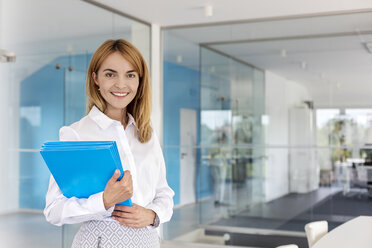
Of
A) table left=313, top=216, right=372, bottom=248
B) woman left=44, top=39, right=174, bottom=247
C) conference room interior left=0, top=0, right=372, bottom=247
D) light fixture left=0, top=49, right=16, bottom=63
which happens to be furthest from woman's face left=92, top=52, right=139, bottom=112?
conference room interior left=0, top=0, right=372, bottom=247

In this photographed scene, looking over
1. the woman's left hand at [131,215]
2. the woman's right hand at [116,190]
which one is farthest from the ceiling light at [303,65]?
the woman's right hand at [116,190]

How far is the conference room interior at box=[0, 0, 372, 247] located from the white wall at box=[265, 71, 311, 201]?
0.01m

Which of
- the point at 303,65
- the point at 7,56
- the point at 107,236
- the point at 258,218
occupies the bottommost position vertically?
the point at 258,218

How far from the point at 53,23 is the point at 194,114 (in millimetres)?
2159

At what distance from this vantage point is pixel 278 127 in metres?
5.40

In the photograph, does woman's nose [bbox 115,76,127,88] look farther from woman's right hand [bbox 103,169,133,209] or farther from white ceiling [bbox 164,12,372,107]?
white ceiling [bbox 164,12,372,107]

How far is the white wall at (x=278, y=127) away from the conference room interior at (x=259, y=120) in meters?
0.01

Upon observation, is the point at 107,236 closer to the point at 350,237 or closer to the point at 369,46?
the point at 350,237

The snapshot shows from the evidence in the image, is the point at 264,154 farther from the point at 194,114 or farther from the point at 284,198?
the point at 194,114

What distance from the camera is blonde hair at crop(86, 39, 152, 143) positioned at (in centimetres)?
151

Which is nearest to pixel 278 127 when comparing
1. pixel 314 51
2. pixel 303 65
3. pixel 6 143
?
pixel 303 65

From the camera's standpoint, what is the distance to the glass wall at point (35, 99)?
12.2ft

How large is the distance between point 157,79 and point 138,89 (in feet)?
14.3

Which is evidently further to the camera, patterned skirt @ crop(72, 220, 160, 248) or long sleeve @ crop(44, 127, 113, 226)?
patterned skirt @ crop(72, 220, 160, 248)
